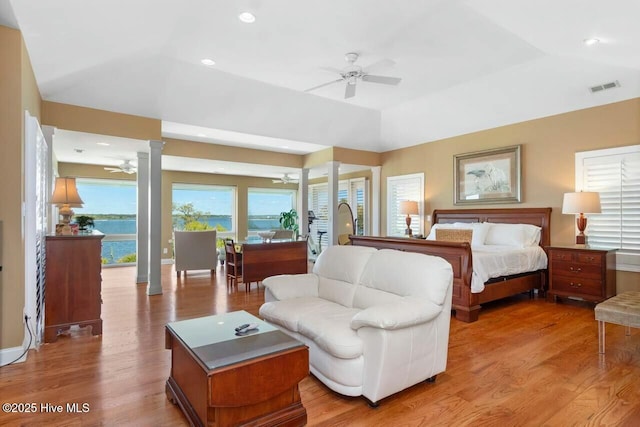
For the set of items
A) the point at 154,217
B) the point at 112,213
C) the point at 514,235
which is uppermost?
the point at 112,213

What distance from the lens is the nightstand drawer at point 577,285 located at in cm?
448

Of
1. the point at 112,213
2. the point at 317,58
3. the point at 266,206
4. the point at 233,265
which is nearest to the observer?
the point at 317,58

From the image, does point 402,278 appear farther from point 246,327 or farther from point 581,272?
point 581,272

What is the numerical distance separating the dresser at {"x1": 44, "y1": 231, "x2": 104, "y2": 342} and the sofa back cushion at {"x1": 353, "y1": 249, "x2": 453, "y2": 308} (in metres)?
2.72

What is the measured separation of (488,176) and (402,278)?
4338 mm

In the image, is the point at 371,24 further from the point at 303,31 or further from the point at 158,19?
the point at 158,19

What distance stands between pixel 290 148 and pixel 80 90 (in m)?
4.04

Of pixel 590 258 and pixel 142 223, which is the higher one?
pixel 142 223

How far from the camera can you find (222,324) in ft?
8.00

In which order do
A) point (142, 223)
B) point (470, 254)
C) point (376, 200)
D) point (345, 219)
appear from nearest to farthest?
point (470, 254)
point (142, 223)
point (376, 200)
point (345, 219)

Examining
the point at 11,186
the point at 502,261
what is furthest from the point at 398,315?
the point at 11,186

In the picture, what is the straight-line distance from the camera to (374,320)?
84.1 inches

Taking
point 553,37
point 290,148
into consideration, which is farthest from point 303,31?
point 290,148

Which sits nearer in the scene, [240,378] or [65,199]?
[240,378]
